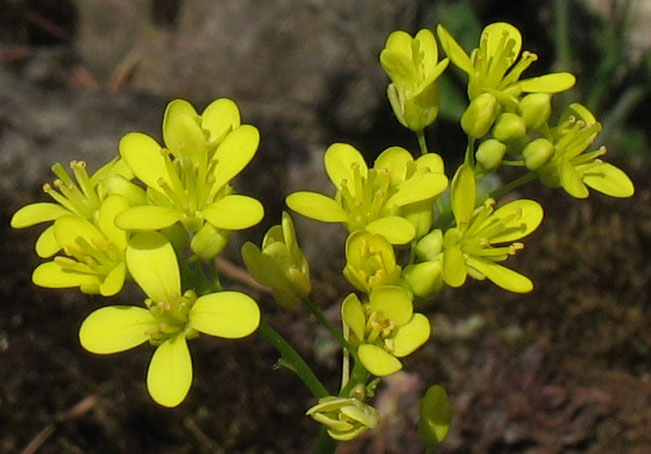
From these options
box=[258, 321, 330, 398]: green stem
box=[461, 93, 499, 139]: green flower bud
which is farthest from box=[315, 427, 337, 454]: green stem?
box=[461, 93, 499, 139]: green flower bud

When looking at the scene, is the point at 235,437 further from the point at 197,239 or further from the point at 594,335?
the point at 197,239

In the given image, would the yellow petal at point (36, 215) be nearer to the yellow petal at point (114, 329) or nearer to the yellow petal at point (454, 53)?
the yellow petal at point (114, 329)

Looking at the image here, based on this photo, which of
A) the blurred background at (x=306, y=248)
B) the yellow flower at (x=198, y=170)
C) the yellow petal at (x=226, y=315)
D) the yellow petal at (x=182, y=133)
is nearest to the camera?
the yellow petal at (x=226, y=315)

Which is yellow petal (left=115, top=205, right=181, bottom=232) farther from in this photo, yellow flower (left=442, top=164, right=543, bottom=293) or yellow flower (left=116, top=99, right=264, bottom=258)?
yellow flower (left=442, top=164, right=543, bottom=293)

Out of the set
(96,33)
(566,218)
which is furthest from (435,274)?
(96,33)

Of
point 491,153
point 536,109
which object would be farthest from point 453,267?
point 536,109

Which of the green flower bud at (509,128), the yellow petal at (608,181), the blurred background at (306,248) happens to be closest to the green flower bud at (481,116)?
the green flower bud at (509,128)
